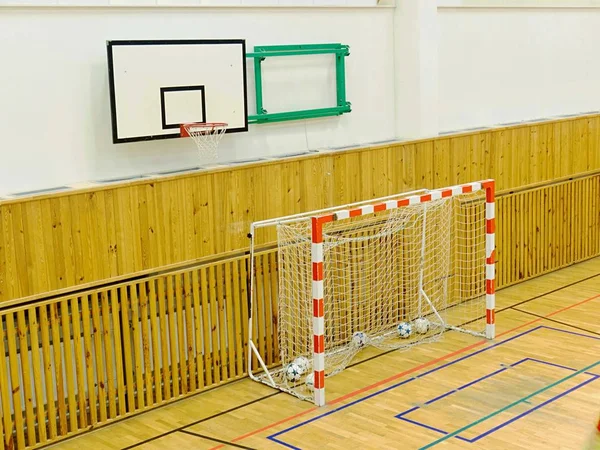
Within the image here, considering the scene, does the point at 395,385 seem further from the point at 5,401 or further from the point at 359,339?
the point at 5,401

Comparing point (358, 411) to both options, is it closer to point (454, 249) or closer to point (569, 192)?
point (454, 249)

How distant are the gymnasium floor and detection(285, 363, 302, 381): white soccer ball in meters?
0.26

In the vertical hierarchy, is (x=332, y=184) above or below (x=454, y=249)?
above

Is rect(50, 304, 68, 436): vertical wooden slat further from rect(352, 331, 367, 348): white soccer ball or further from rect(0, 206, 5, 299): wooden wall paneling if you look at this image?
rect(352, 331, 367, 348): white soccer ball

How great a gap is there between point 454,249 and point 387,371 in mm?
2577

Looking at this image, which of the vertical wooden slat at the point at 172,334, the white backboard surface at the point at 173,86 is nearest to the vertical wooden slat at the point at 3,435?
the vertical wooden slat at the point at 172,334

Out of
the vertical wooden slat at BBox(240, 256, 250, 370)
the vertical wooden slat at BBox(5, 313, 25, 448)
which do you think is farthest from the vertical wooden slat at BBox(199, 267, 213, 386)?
the vertical wooden slat at BBox(5, 313, 25, 448)

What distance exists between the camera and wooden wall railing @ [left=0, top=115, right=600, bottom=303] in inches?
287

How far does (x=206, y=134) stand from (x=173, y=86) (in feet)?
2.00

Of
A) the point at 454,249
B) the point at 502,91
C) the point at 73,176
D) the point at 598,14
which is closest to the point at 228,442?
the point at 73,176

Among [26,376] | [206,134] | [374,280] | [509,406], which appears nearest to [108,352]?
[26,376]

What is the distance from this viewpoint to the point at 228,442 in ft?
24.2

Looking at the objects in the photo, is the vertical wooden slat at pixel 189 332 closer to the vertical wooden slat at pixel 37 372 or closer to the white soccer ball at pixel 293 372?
the white soccer ball at pixel 293 372

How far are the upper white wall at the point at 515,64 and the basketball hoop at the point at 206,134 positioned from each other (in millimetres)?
3755
